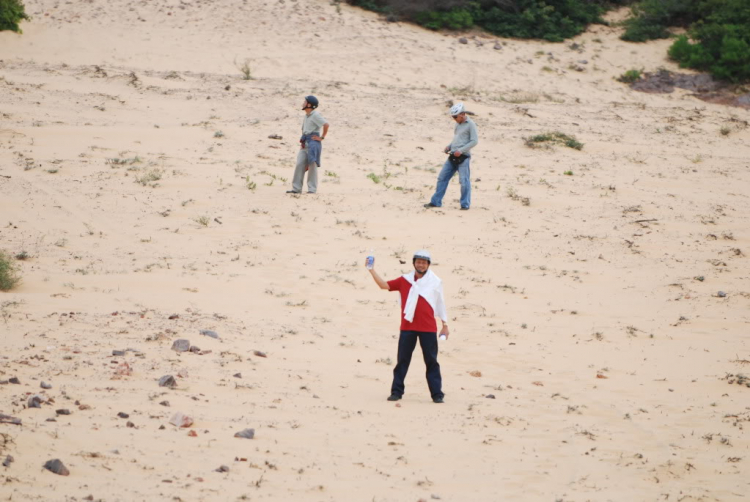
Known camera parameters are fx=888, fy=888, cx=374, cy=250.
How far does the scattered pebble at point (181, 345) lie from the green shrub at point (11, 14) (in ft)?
55.9

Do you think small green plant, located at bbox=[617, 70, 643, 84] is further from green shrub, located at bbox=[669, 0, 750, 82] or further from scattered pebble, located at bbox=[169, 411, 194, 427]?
scattered pebble, located at bbox=[169, 411, 194, 427]

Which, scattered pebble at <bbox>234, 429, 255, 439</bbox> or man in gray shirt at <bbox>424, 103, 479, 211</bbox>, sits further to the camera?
man in gray shirt at <bbox>424, 103, 479, 211</bbox>

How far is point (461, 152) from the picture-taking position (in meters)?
13.0

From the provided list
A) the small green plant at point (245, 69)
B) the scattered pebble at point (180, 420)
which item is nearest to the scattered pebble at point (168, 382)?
the scattered pebble at point (180, 420)

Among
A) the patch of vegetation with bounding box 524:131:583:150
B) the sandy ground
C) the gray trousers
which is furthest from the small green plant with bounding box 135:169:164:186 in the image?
the patch of vegetation with bounding box 524:131:583:150

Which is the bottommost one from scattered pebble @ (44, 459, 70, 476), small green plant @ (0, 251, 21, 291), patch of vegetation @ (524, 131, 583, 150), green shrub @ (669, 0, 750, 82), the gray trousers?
small green plant @ (0, 251, 21, 291)

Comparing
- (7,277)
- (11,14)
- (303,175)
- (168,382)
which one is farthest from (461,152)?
(11,14)

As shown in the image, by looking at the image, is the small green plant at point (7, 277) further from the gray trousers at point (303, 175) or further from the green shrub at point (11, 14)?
the green shrub at point (11, 14)

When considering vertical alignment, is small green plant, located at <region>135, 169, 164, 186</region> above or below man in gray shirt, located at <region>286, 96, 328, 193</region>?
below

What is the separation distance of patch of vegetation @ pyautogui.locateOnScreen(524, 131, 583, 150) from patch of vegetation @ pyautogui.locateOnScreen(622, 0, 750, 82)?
9596 millimetres

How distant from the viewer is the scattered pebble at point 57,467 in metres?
5.04

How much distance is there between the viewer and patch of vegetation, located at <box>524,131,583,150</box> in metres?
17.9

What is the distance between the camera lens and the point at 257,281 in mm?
10359

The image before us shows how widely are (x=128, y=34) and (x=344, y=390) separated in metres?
18.0
